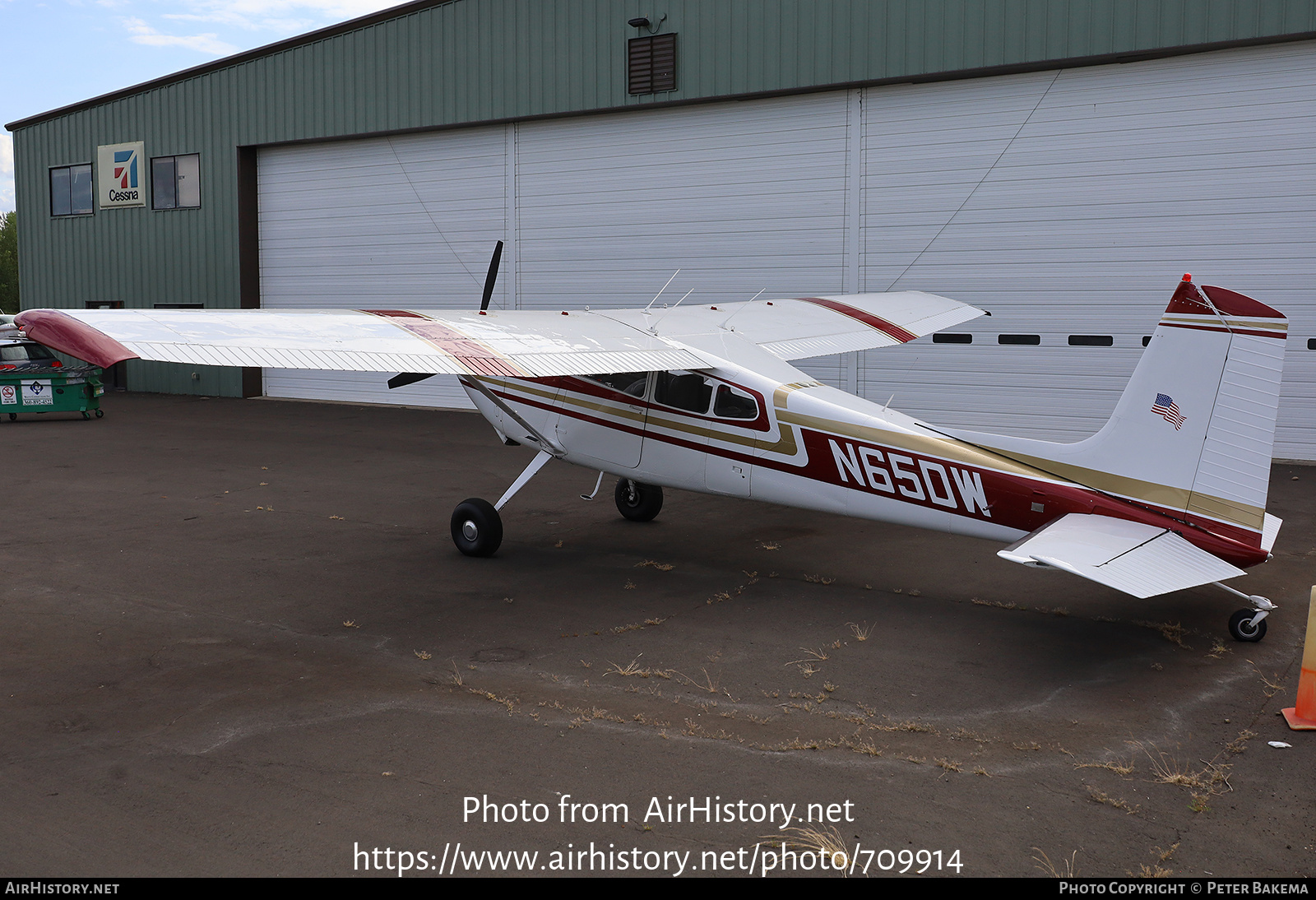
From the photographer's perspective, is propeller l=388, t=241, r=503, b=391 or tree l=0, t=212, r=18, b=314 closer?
propeller l=388, t=241, r=503, b=391

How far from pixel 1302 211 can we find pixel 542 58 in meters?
14.3

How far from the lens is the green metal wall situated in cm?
1565

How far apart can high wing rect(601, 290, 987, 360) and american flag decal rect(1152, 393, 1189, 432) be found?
411 cm

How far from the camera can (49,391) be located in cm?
2080

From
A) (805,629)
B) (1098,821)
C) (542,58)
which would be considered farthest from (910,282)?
(1098,821)

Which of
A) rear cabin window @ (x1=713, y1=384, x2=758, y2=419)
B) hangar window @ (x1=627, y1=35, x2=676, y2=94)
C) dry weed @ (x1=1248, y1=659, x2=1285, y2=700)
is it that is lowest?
dry weed @ (x1=1248, y1=659, x2=1285, y2=700)

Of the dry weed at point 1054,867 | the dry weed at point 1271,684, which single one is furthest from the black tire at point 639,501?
the dry weed at point 1054,867

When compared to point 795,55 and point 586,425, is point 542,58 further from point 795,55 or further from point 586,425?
point 586,425

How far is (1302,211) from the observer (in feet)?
47.6

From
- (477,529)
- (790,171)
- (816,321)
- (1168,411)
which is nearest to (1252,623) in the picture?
(1168,411)

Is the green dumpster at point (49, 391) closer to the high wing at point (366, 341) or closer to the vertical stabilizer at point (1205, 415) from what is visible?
the high wing at point (366, 341)

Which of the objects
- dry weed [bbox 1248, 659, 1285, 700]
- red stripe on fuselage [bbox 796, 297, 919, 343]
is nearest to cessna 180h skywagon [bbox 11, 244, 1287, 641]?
dry weed [bbox 1248, 659, 1285, 700]

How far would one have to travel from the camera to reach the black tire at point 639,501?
11242 millimetres

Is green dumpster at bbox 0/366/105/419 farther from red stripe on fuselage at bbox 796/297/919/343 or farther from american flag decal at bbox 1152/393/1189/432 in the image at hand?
american flag decal at bbox 1152/393/1189/432
